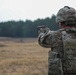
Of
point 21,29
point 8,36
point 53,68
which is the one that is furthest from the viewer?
point 21,29

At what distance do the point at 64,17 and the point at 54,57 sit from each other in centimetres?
66

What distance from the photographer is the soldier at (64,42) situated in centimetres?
619

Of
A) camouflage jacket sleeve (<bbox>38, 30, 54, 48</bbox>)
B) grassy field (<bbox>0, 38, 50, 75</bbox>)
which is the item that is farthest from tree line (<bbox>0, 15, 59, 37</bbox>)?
camouflage jacket sleeve (<bbox>38, 30, 54, 48</bbox>)

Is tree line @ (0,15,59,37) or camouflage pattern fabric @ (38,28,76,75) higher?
camouflage pattern fabric @ (38,28,76,75)

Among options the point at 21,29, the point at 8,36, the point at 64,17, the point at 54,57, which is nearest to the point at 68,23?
the point at 64,17

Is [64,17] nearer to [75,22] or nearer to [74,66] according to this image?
[75,22]

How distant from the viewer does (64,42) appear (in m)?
6.24

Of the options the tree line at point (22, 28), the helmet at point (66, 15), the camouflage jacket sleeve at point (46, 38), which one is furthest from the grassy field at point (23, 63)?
the tree line at point (22, 28)

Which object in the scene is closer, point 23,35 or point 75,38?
point 75,38

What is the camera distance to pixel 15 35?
111 meters

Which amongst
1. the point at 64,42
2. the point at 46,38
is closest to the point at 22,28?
the point at 46,38

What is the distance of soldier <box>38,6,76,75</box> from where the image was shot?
6191 mm

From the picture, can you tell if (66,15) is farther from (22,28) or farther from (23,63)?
(22,28)

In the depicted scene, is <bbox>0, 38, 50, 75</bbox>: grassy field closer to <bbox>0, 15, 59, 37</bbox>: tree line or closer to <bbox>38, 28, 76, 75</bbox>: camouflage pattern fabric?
<bbox>38, 28, 76, 75</bbox>: camouflage pattern fabric
